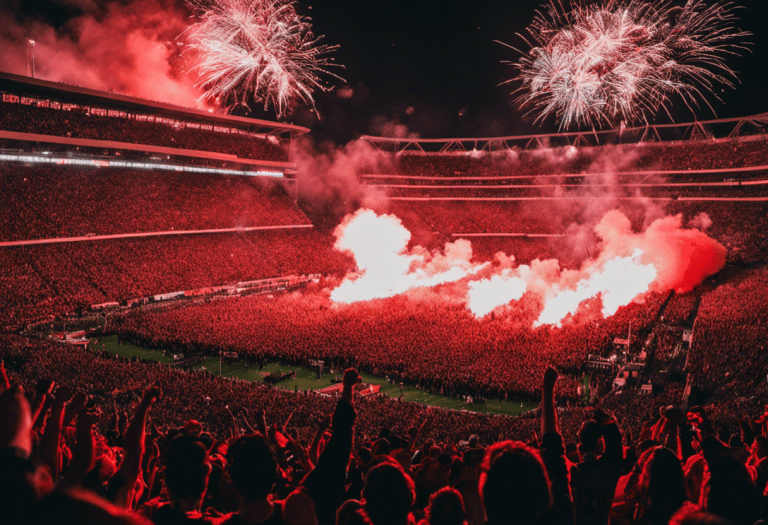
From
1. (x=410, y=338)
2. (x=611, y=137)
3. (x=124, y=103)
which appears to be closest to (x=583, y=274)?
(x=410, y=338)

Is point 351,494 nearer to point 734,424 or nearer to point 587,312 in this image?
point 734,424

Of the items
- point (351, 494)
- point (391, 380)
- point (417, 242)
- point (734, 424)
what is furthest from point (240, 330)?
point (417, 242)

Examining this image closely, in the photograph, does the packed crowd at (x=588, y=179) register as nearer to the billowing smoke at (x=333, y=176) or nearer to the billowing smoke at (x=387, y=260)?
the billowing smoke at (x=333, y=176)

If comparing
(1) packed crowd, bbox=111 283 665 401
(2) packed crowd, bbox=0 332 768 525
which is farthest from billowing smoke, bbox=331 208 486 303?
(2) packed crowd, bbox=0 332 768 525

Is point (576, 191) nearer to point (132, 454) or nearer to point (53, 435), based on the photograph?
point (53, 435)

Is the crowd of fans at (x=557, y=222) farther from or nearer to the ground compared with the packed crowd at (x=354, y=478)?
farther from the ground

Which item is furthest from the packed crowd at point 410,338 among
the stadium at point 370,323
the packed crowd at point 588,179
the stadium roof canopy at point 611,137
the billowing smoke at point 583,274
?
the stadium roof canopy at point 611,137

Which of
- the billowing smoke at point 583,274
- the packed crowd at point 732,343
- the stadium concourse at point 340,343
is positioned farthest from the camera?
the billowing smoke at point 583,274
